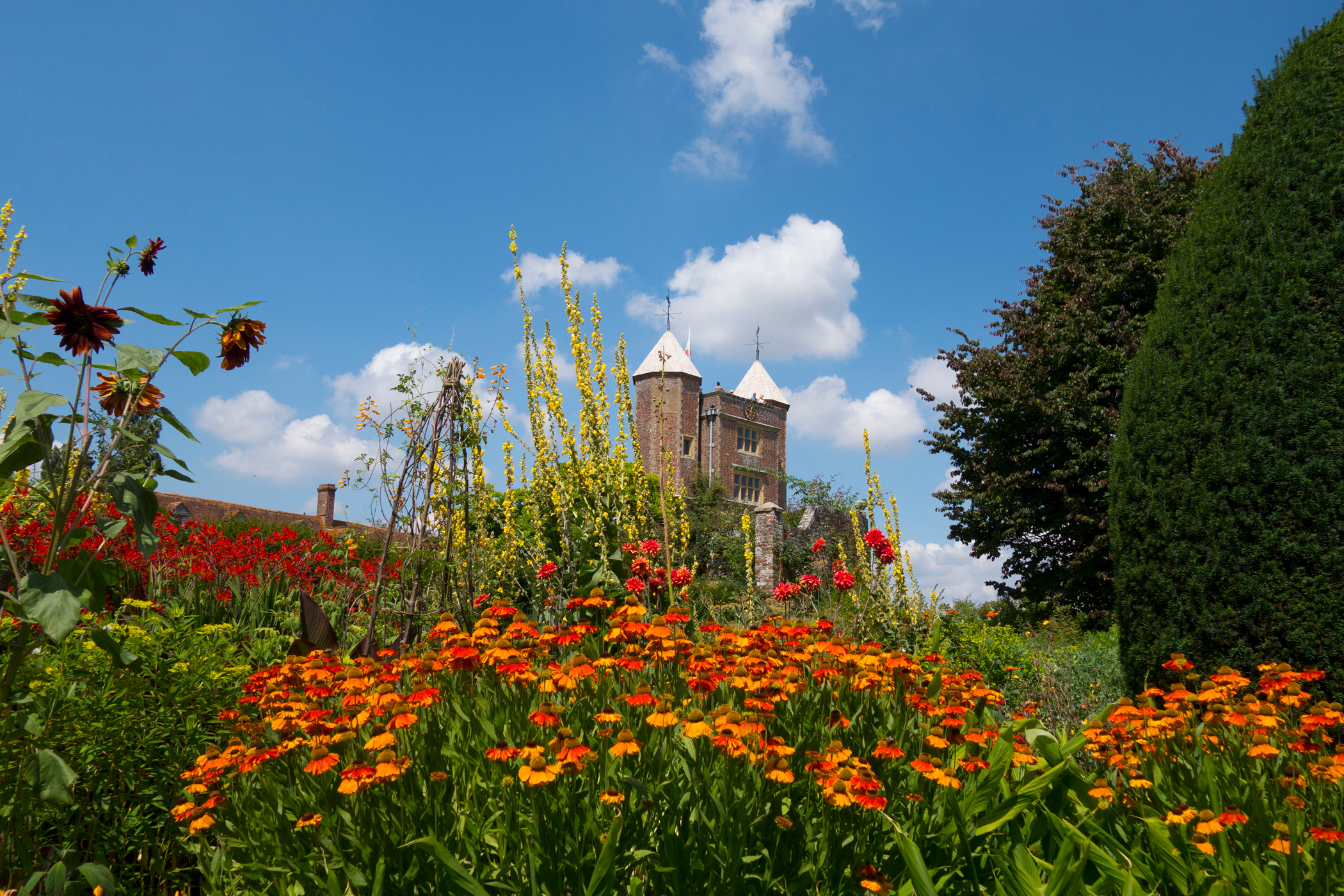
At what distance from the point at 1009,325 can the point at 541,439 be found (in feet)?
37.9

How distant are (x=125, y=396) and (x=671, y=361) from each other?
98.2ft

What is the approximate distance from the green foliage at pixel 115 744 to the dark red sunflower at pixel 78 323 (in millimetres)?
930

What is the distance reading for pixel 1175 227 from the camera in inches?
450

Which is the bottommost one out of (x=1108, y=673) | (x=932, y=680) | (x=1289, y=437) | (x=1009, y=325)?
(x=1108, y=673)

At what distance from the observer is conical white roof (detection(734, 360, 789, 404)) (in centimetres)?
3444

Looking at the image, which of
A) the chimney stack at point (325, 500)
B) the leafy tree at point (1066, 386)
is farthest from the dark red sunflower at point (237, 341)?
the chimney stack at point (325, 500)

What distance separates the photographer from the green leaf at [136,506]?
1840 millimetres

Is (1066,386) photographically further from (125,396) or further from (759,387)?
(759,387)

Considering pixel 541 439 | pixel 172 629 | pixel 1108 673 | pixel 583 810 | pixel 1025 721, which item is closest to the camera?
pixel 583 810

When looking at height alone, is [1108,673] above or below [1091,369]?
below

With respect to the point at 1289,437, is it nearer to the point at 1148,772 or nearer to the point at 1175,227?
the point at 1148,772

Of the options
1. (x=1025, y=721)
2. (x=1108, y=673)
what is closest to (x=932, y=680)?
(x=1025, y=721)

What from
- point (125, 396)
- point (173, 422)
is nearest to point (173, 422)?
point (173, 422)

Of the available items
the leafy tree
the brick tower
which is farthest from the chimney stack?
the leafy tree
